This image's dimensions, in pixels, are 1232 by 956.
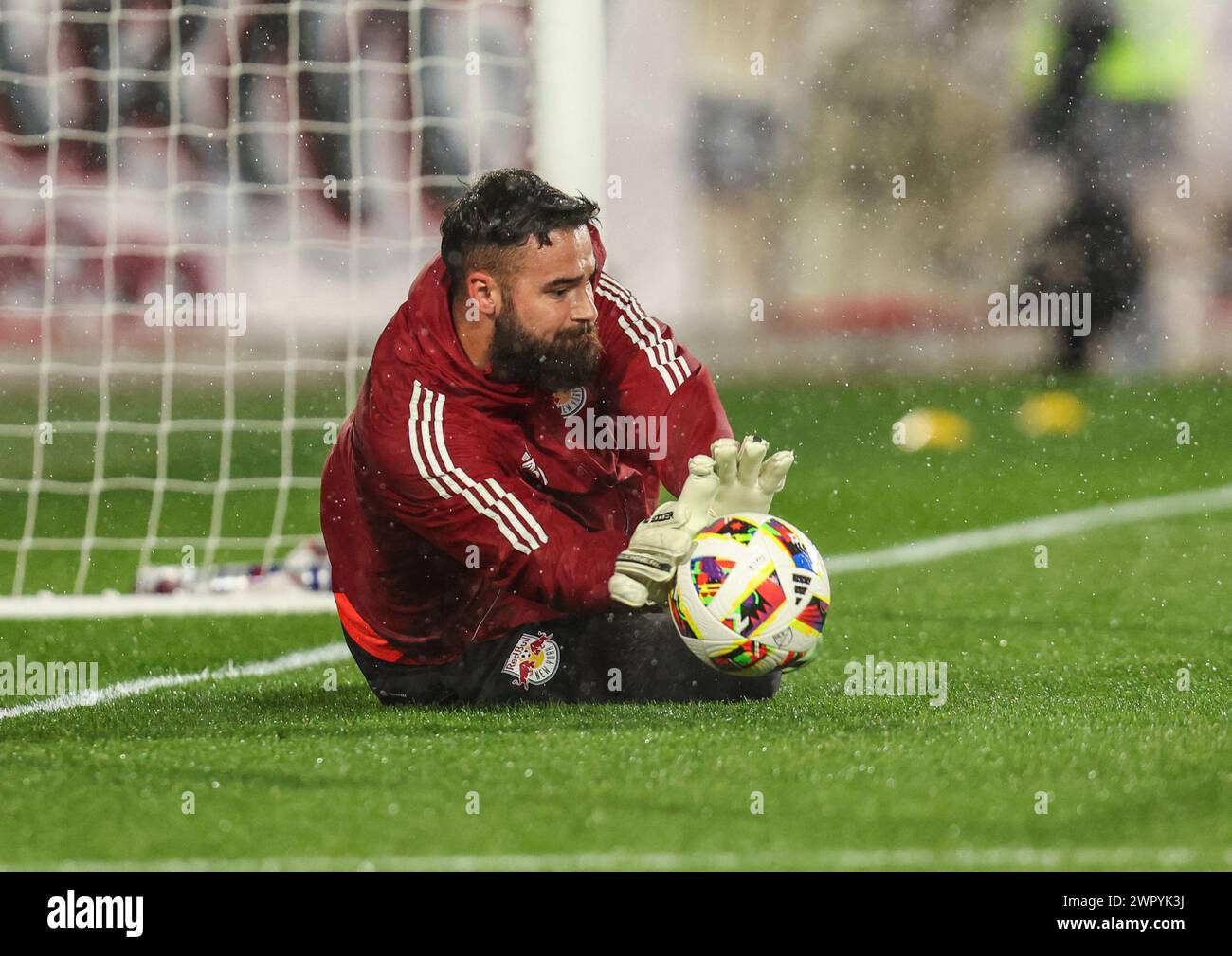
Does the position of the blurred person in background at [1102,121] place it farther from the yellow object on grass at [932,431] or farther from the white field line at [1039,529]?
the white field line at [1039,529]

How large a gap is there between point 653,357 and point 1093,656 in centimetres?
172

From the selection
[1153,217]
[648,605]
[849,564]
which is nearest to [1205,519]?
[849,564]

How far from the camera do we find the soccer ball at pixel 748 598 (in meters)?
4.52

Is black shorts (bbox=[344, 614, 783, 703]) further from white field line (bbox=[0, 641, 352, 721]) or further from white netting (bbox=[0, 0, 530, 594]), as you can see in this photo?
white netting (bbox=[0, 0, 530, 594])

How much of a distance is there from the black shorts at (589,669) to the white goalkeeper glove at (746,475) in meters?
0.41

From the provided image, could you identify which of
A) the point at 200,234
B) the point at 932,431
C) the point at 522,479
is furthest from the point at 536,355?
the point at 200,234

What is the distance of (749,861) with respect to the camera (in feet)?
11.1

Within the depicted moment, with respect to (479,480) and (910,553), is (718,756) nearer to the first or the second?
(479,480)

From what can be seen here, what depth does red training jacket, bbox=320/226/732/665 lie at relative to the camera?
180 inches

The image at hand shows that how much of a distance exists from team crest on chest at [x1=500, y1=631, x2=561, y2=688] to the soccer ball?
18.0 inches

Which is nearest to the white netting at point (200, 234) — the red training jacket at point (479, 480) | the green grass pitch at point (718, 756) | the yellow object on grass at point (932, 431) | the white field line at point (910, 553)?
the white field line at point (910, 553)

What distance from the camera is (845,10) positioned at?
67.3ft

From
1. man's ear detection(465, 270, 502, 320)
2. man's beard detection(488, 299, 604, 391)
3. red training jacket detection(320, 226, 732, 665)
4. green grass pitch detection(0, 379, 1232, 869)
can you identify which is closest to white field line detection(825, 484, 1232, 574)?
green grass pitch detection(0, 379, 1232, 869)

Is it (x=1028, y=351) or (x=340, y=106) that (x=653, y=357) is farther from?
(x=1028, y=351)
